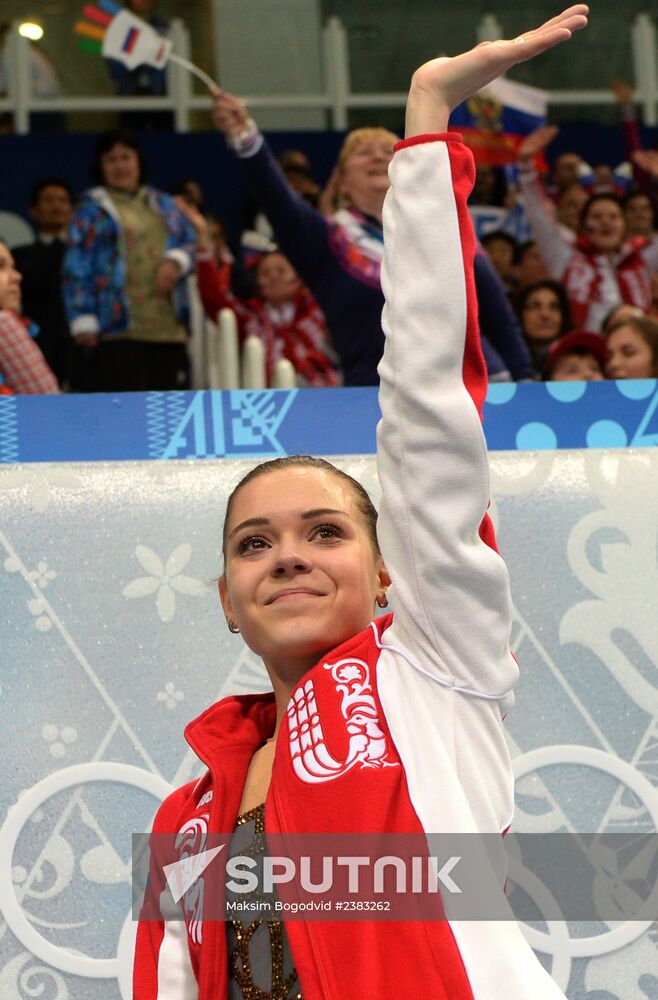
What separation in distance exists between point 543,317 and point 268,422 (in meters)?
2.14

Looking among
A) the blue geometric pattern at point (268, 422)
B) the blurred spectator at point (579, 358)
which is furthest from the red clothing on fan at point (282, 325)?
the blue geometric pattern at point (268, 422)

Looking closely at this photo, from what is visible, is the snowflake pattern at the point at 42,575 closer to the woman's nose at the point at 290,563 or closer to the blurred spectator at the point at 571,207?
the woman's nose at the point at 290,563

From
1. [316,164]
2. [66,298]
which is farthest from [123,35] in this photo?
[316,164]

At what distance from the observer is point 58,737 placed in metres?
2.22

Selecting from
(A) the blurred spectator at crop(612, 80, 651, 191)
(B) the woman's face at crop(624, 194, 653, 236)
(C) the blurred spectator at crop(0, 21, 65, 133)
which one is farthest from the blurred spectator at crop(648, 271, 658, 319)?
(C) the blurred spectator at crop(0, 21, 65, 133)

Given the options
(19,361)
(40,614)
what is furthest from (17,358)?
(40,614)

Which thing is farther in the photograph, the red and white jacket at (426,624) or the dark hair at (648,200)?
the dark hair at (648,200)

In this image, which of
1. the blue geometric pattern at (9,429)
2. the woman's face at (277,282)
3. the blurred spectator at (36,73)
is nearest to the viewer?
the blue geometric pattern at (9,429)

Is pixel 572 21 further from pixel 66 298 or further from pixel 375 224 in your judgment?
pixel 66 298

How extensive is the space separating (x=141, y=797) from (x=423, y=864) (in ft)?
3.12

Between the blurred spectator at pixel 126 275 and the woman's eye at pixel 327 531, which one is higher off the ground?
the blurred spectator at pixel 126 275

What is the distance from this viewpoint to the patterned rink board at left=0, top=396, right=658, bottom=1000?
7.07ft

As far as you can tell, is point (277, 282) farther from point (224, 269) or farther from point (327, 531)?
point (327, 531)

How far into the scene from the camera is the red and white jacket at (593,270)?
16.6ft
